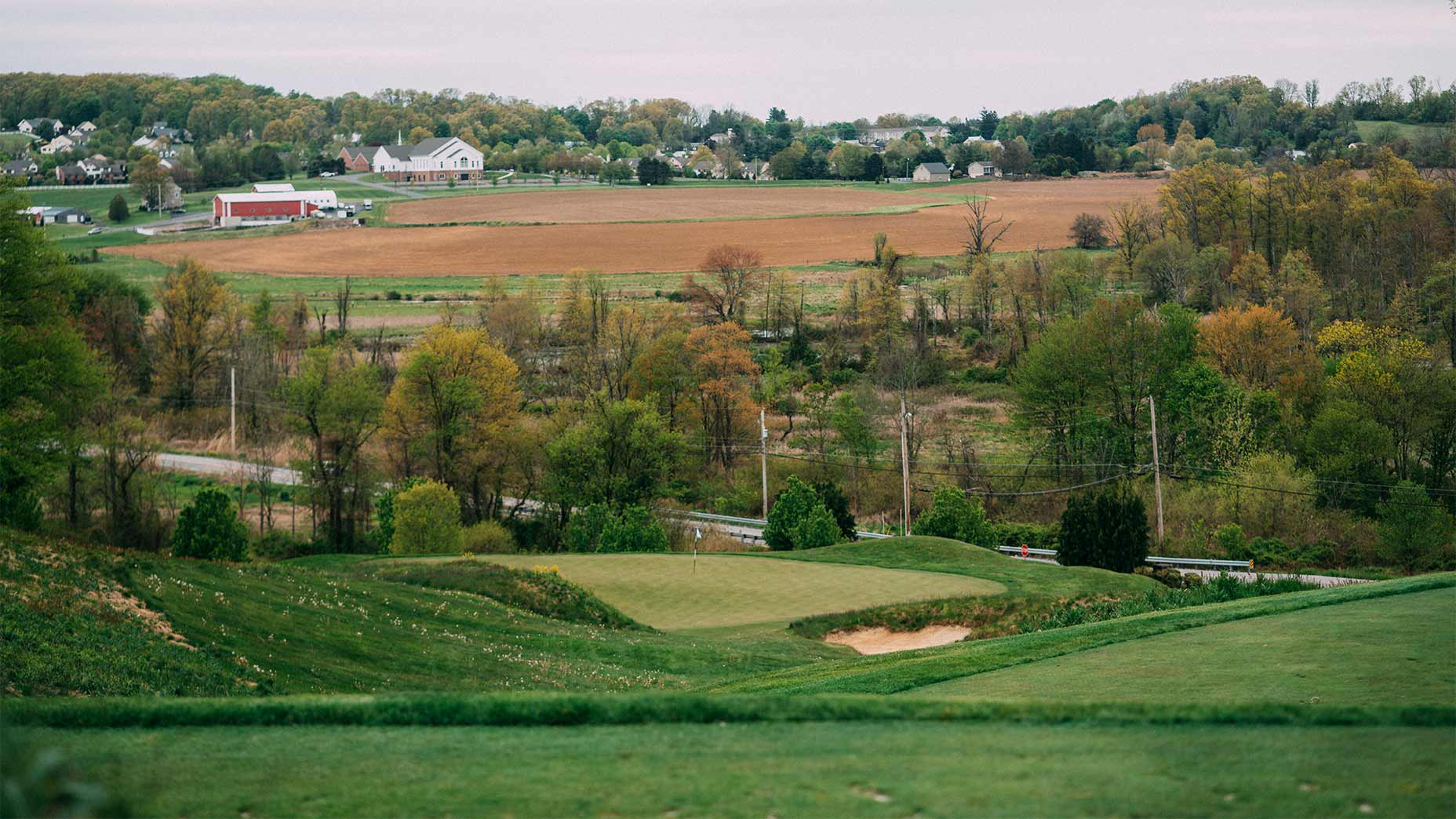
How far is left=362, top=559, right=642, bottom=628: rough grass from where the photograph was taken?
26.7 meters

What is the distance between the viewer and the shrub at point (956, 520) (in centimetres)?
4225

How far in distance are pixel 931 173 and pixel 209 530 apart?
123 metres

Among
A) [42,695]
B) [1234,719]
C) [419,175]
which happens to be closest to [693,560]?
[42,695]

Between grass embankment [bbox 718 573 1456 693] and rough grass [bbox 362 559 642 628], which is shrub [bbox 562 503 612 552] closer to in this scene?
rough grass [bbox 362 559 642 628]

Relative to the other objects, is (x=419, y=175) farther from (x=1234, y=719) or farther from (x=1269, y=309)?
(x=1234, y=719)

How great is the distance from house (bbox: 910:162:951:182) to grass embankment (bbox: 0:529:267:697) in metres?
134

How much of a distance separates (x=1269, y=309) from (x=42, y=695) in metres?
57.7

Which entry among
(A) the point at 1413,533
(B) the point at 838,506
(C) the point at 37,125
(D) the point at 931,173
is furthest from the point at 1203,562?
(C) the point at 37,125

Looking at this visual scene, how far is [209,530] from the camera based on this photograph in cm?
3406

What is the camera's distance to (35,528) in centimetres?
3381

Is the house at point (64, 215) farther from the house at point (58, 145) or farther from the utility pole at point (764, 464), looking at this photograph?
the utility pole at point (764, 464)

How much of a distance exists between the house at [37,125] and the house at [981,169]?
398ft

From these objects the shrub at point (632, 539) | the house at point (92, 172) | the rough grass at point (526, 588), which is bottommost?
the shrub at point (632, 539)

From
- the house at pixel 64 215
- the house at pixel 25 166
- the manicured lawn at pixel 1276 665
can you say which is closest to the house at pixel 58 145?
the house at pixel 25 166
